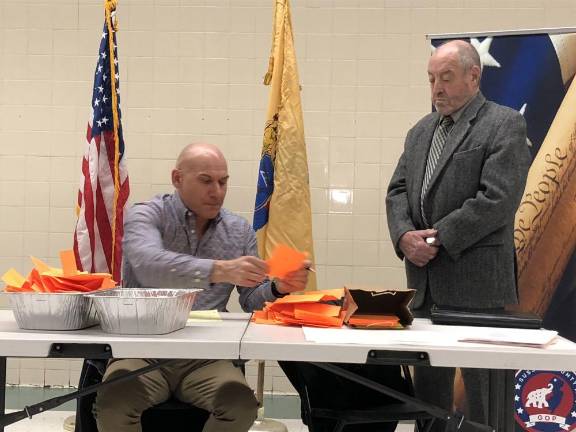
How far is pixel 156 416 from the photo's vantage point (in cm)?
238

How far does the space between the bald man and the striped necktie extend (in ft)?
2.30

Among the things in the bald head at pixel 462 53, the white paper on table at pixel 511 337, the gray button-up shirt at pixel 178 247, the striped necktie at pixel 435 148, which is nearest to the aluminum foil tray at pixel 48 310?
the gray button-up shirt at pixel 178 247

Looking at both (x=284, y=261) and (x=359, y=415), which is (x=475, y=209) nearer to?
(x=284, y=261)

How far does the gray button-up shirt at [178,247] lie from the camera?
257 cm

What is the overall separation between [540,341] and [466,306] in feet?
3.44

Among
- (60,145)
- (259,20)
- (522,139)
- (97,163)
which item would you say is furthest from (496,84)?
(60,145)

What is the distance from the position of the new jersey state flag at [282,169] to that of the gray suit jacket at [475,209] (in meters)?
1.08

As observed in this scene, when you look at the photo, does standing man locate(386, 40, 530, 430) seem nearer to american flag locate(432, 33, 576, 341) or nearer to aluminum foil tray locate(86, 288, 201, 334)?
american flag locate(432, 33, 576, 341)

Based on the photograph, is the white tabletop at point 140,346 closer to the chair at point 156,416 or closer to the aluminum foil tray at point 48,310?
the aluminum foil tray at point 48,310

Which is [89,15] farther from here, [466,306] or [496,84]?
[466,306]

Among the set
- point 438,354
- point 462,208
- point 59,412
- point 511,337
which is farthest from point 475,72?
point 59,412

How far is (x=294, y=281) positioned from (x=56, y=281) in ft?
2.48

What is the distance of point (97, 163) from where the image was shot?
3723 millimetres

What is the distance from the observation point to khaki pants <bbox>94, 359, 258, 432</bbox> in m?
2.23
